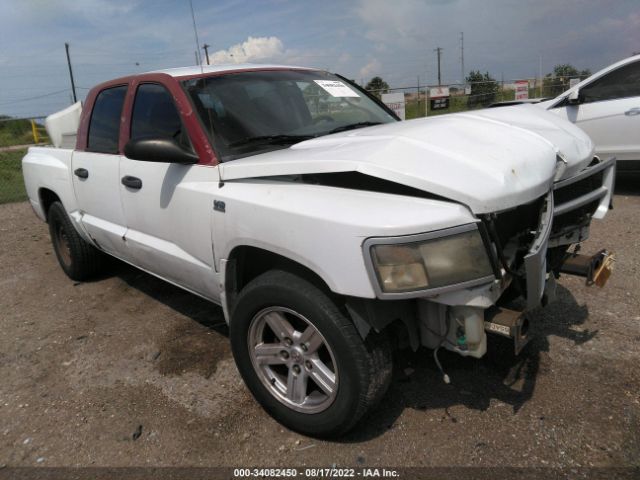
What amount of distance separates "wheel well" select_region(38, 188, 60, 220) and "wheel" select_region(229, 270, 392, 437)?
310 centimetres

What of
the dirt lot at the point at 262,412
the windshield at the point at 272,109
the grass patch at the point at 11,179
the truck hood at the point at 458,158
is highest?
the windshield at the point at 272,109

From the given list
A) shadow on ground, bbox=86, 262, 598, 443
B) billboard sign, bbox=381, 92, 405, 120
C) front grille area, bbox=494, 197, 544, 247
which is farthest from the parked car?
billboard sign, bbox=381, 92, 405, 120

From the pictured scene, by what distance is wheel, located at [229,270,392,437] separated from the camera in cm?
212

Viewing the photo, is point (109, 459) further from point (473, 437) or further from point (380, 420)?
point (473, 437)

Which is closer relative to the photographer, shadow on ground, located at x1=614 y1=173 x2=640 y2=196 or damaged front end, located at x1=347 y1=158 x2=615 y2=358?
damaged front end, located at x1=347 y1=158 x2=615 y2=358

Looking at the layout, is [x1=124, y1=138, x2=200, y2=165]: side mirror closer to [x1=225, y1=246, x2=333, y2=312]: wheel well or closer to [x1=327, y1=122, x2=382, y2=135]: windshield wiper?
[x1=225, y1=246, x2=333, y2=312]: wheel well

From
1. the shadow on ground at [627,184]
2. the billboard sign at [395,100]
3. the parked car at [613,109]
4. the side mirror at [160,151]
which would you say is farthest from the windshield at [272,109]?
the billboard sign at [395,100]

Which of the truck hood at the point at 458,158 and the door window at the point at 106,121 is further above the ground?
→ the door window at the point at 106,121

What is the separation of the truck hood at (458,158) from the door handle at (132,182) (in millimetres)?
886

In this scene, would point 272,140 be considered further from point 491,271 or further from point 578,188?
point 578,188

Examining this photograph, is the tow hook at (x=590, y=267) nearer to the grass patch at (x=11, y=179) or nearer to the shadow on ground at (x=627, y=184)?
the shadow on ground at (x=627, y=184)

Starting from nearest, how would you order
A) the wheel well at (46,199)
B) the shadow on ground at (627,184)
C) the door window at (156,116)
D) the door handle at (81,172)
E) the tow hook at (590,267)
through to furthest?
the tow hook at (590,267)
the door window at (156,116)
the door handle at (81,172)
the wheel well at (46,199)
the shadow on ground at (627,184)

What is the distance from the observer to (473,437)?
2355 mm

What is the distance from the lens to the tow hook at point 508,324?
206cm
